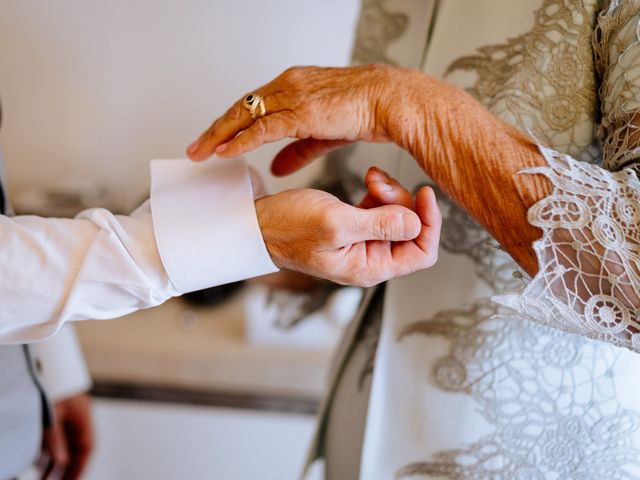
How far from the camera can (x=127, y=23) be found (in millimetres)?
1416

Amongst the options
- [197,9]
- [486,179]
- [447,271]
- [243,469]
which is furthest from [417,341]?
[243,469]

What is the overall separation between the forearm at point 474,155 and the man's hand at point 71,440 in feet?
2.95

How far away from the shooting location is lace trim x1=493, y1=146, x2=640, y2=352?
0.50 metres

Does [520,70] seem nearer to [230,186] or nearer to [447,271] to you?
[447,271]

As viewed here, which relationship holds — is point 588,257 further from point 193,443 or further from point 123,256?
point 193,443

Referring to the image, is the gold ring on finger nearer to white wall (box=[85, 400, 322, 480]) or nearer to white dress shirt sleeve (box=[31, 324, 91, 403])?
white dress shirt sleeve (box=[31, 324, 91, 403])

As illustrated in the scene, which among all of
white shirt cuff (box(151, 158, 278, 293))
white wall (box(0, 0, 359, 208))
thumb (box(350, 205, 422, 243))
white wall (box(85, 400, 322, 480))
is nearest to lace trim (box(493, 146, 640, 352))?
thumb (box(350, 205, 422, 243))

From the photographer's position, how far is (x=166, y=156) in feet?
5.15

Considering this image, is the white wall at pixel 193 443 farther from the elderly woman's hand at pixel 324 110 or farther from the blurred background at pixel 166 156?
the elderly woman's hand at pixel 324 110

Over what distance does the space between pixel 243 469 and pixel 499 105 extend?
5.07 ft

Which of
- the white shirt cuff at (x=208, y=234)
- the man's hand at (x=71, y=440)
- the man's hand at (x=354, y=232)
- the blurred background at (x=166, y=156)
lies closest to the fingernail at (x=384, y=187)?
the man's hand at (x=354, y=232)

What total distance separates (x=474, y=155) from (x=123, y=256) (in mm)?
373

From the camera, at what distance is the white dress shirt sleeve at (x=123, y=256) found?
0.56 meters

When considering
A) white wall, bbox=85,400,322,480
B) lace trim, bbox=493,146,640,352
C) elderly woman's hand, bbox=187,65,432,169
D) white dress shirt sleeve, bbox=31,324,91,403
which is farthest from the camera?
white wall, bbox=85,400,322,480
